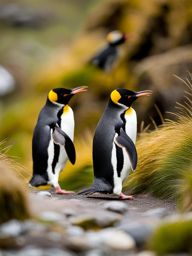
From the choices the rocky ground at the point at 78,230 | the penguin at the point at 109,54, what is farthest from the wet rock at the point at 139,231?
the penguin at the point at 109,54

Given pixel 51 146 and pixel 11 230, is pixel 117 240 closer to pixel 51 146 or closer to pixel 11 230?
pixel 11 230

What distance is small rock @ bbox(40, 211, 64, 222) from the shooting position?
20.3 ft

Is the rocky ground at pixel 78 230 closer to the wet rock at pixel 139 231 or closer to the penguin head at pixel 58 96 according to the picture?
the wet rock at pixel 139 231

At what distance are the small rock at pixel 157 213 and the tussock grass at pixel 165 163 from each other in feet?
1.07

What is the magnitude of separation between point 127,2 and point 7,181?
11.5 m

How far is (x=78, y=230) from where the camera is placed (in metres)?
5.98

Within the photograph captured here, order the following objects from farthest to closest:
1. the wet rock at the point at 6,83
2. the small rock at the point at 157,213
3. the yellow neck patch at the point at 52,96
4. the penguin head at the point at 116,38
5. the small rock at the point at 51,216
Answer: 1. the wet rock at the point at 6,83
2. the penguin head at the point at 116,38
3. the yellow neck patch at the point at 52,96
4. the small rock at the point at 157,213
5. the small rock at the point at 51,216

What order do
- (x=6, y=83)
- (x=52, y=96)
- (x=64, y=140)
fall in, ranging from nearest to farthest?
(x=64, y=140) → (x=52, y=96) → (x=6, y=83)

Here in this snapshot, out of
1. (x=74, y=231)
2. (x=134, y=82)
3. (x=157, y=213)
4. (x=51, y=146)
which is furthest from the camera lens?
(x=134, y=82)

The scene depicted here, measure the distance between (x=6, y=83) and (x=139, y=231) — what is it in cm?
2568

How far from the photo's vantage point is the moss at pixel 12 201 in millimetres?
6246

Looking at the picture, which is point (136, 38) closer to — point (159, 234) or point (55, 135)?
point (55, 135)

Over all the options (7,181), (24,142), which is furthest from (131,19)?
(7,181)

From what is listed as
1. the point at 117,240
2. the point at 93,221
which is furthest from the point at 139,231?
the point at 93,221
